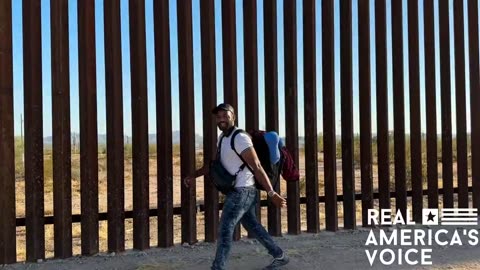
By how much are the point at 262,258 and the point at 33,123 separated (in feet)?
8.20

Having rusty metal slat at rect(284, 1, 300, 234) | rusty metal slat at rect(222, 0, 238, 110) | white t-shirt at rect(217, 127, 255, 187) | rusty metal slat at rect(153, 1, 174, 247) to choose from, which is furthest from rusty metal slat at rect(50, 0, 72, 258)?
rusty metal slat at rect(284, 1, 300, 234)

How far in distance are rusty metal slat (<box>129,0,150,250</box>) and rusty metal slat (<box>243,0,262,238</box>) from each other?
1.07m

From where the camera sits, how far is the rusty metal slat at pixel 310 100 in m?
5.59

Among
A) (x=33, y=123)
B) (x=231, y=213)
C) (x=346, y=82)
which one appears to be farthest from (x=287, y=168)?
(x=33, y=123)

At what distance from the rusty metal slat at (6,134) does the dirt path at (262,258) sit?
1.16ft

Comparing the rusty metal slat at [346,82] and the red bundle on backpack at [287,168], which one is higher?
the rusty metal slat at [346,82]

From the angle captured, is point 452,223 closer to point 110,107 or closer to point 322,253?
point 322,253

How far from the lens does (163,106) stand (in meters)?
5.05

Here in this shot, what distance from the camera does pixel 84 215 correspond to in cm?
492

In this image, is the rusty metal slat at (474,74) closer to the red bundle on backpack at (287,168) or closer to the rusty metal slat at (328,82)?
the rusty metal slat at (328,82)

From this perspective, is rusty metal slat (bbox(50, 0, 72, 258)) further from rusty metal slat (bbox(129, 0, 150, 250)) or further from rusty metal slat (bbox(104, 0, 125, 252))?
rusty metal slat (bbox(129, 0, 150, 250))

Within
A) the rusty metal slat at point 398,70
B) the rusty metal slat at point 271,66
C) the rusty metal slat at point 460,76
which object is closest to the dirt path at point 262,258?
the rusty metal slat at point 271,66

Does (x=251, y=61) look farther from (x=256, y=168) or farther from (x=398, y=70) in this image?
(x=398, y=70)

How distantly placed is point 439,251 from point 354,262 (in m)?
1.03
